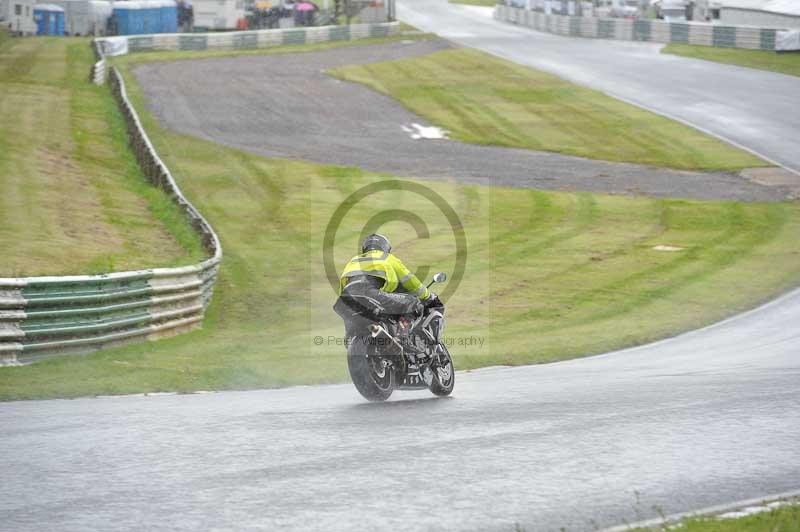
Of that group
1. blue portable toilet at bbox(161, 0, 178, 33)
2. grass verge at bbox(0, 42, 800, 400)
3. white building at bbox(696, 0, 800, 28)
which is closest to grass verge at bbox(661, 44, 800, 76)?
white building at bbox(696, 0, 800, 28)

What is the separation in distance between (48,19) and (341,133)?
44222 mm

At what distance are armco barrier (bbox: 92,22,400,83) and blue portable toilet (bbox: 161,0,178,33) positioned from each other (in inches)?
276

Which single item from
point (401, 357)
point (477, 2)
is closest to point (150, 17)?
point (477, 2)

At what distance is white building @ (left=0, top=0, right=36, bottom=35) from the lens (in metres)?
75.8

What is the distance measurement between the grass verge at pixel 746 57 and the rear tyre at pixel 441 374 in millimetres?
45835

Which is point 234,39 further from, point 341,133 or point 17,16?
point 341,133

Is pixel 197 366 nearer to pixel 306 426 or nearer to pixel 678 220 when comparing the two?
pixel 306 426

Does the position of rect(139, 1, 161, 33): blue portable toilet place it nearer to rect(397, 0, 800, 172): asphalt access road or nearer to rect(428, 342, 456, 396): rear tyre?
rect(397, 0, 800, 172): asphalt access road

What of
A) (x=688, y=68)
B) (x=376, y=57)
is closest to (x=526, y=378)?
(x=688, y=68)

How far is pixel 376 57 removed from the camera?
6431 cm

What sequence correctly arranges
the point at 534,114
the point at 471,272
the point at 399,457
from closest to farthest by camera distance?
the point at 399,457 → the point at 471,272 → the point at 534,114

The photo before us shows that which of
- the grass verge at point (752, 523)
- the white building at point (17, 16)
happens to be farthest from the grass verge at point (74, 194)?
the white building at point (17, 16)

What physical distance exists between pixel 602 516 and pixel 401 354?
5.06 metres

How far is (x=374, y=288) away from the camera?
40.7 ft
